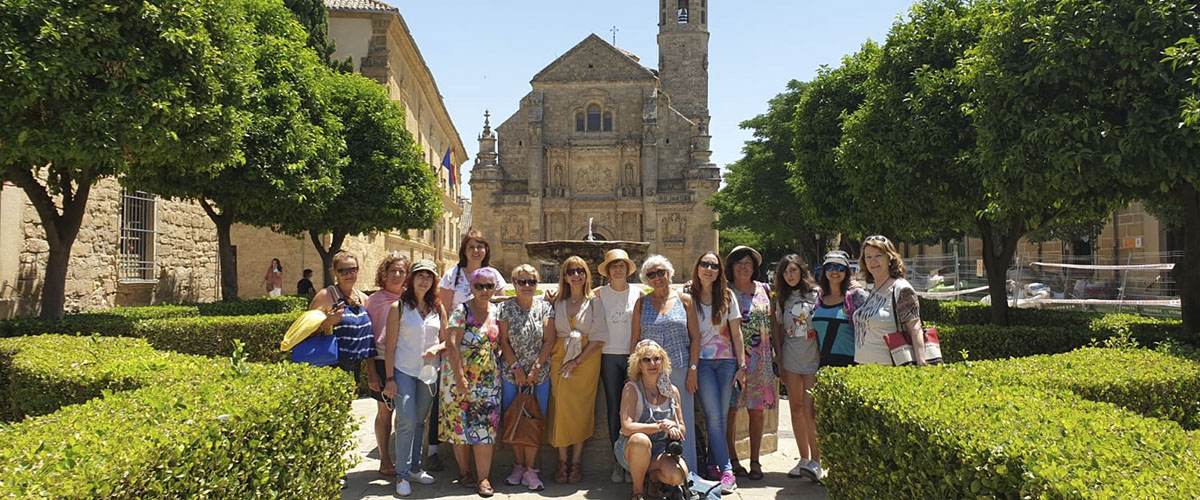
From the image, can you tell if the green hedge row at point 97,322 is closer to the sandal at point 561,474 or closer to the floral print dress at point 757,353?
the sandal at point 561,474

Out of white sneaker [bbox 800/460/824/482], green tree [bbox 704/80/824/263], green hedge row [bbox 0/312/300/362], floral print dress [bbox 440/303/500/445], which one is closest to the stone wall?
green hedge row [bbox 0/312/300/362]

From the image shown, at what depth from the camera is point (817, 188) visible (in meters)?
14.7

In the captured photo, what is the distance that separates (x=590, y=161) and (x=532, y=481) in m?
38.2

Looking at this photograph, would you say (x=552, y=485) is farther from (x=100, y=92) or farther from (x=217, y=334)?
(x=100, y=92)

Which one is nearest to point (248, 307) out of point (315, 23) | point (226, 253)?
point (226, 253)

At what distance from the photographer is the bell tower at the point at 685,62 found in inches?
1935

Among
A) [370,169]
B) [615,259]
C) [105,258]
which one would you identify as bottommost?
[615,259]

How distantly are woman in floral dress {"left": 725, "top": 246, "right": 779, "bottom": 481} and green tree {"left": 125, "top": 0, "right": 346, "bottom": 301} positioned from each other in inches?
331

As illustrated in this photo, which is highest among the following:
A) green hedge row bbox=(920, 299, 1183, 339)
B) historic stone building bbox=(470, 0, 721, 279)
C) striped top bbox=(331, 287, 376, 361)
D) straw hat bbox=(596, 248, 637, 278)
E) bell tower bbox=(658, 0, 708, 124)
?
bell tower bbox=(658, 0, 708, 124)

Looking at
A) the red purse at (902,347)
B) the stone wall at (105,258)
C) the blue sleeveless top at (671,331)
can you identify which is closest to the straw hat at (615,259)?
the blue sleeveless top at (671,331)

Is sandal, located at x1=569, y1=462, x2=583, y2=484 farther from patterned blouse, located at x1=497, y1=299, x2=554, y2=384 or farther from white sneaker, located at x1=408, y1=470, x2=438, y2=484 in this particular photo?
white sneaker, located at x1=408, y1=470, x2=438, y2=484

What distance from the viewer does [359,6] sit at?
74.5 ft

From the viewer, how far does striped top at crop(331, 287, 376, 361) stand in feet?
16.1

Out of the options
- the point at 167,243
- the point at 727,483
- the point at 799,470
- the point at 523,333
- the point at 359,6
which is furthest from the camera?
the point at 359,6
